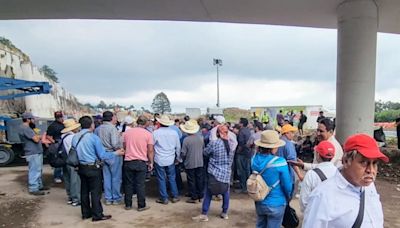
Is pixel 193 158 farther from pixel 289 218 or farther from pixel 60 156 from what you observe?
pixel 60 156

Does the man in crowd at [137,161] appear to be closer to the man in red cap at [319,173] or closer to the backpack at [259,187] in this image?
the backpack at [259,187]

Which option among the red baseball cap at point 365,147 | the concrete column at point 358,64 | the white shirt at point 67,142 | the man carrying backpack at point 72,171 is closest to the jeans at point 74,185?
the man carrying backpack at point 72,171

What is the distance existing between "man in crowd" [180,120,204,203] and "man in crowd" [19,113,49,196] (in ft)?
11.8

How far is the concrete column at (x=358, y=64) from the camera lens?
388 inches

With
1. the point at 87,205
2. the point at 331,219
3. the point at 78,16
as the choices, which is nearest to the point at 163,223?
the point at 87,205

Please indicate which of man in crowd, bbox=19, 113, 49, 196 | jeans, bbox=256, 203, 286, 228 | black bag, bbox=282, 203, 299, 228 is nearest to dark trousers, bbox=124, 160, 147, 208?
man in crowd, bbox=19, 113, 49, 196

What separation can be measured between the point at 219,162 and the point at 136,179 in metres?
2.00

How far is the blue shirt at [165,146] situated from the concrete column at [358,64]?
17.0 feet

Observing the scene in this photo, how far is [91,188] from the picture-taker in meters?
6.45

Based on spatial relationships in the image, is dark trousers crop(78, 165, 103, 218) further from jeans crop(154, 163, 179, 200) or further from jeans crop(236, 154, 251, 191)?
jeans crop(236, 154, 251, 191)

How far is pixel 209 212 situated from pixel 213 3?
669cm

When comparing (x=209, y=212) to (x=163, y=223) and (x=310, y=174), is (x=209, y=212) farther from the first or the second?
(x=310, y=174)

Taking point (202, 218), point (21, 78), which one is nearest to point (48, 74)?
point (21, 78)

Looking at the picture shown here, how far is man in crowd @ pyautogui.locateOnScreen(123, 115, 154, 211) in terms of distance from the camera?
7258 mm
